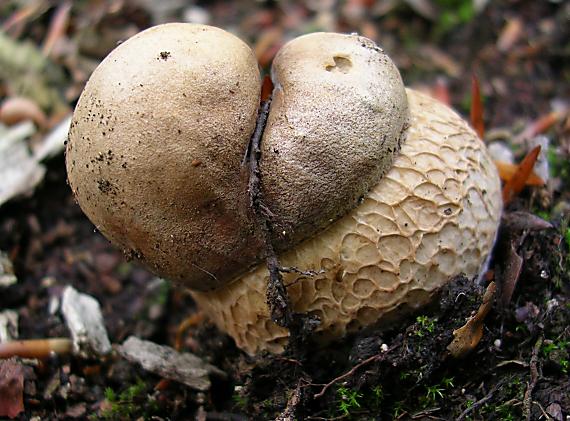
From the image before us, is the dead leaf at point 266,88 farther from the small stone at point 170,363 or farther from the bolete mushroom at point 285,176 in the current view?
the small stone at point 170,363

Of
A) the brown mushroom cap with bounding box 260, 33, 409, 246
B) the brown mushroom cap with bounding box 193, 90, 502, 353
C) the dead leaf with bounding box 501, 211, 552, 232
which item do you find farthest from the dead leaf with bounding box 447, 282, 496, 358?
the brown mushroom cap with bounding box 260, 33, 409, 246

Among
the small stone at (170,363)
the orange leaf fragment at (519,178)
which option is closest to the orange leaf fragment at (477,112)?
the orange leaf fragment at (519,178)

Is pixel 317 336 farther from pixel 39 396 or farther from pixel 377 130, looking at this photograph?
pixel 39 396

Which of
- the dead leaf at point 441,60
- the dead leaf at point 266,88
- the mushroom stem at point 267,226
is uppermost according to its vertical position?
the dead leaf at point 266,88

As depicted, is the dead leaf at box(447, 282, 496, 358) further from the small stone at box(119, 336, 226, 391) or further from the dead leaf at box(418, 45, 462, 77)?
the dead leaf at box(418, 45, 462, 77)

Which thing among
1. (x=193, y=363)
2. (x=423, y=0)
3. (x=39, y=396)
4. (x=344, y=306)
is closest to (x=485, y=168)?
(x=344, y=306)
